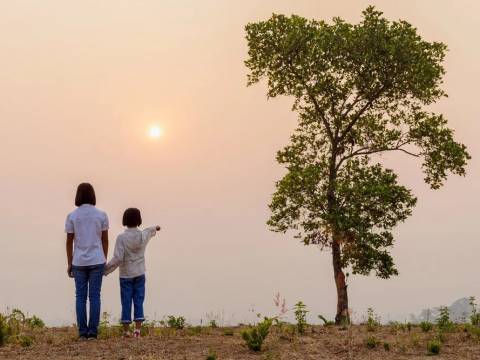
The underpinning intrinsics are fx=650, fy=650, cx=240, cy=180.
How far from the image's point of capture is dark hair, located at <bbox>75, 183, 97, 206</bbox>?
503 inches

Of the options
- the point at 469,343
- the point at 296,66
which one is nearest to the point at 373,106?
the point at 296,66

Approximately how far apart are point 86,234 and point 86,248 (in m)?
0.28

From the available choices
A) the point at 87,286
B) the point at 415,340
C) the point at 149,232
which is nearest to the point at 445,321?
the point at 415,340

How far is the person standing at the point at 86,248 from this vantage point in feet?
41.3

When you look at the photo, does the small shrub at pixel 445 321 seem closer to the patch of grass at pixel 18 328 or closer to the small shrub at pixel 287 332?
the small shrub at pixel 287 332

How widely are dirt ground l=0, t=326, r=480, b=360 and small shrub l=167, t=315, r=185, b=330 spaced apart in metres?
1.17

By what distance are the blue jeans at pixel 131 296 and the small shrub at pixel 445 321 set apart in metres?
7.47

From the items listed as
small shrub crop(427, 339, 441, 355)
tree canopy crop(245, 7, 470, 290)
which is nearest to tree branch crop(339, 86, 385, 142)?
tree canopy crop(245, 7, 470, 290)

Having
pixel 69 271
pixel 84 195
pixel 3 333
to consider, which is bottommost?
pixel 3 333

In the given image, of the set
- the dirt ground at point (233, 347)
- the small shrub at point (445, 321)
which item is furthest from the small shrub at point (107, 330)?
the small shrub at point (445, 321)

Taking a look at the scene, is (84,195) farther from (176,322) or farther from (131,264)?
(176,322)

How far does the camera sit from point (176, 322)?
1675 centimetres

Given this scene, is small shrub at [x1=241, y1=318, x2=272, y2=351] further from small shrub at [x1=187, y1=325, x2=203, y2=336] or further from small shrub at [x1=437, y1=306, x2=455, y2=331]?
small shrub at [x1=437, y1=306, x2=455, y2=331]

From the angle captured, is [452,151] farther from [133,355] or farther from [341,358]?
[133,355]
